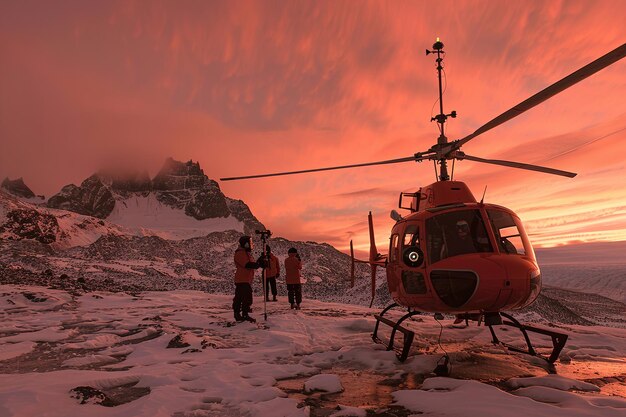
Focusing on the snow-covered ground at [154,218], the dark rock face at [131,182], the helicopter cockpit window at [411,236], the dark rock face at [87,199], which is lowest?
the helicopter cockpit window at [411,236]

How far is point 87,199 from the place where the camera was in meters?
177

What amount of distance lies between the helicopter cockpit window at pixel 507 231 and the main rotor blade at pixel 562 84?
4.76ft

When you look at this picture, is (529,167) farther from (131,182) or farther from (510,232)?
(131,182)

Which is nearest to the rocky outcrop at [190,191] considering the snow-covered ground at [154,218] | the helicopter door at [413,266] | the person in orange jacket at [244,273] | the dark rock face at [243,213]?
the snow-covered ground at [154,218]

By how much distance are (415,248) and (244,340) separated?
4.14 meters

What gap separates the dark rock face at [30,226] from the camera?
73.1 metres

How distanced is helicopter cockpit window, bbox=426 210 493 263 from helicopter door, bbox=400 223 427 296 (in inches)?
8.1

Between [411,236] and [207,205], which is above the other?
[207,205]

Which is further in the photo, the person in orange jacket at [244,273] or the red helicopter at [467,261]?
the person in orange jacket at [244,273]

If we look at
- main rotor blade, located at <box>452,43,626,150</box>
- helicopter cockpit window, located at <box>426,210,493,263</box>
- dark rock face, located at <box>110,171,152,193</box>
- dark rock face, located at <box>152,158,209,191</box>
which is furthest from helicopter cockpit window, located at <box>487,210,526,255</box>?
dark rock face, located at <box>110,171,152,193</box>

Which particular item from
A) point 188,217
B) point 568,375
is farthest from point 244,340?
point 188,217

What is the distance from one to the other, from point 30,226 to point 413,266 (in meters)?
90.6

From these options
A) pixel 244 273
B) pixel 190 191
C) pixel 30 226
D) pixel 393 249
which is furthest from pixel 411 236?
pixel 190 191

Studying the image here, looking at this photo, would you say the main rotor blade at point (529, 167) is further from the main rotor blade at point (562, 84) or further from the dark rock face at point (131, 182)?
the dark rock face at point (131, 182)
